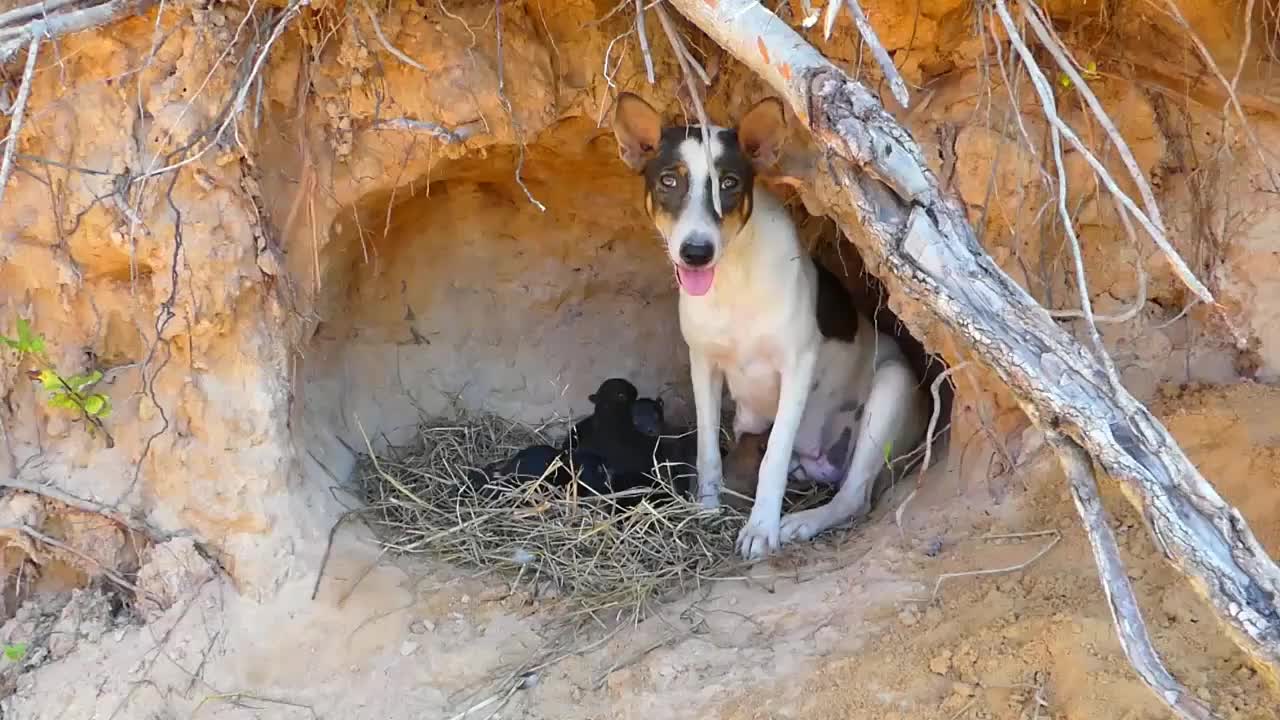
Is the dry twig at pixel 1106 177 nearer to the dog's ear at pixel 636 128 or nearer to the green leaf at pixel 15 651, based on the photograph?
the dog's ear at pixel 636 128

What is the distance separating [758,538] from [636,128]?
1546mm

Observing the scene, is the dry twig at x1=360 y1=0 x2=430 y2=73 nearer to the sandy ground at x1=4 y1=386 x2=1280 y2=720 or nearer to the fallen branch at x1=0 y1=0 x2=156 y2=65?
the fallen branch at x1=0 y1=0 x2=156 y2=65

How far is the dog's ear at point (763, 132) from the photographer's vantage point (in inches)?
154

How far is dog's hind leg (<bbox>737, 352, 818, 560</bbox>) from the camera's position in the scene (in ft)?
13.5

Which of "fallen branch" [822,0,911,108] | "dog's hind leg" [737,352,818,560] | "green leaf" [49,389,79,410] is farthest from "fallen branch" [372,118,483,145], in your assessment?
"fallen branch" [822,0,911,108]

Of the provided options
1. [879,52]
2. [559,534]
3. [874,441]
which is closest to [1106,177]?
[879,52]

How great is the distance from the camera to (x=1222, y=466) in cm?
313

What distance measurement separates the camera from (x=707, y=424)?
463cm

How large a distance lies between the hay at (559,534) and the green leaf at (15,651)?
119cm

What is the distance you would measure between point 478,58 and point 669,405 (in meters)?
2.17

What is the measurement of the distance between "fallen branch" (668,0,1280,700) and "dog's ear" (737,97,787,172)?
118 centimetres

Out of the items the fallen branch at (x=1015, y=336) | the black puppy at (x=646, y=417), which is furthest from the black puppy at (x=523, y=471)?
the fallen branch at (x=1015, y=336)

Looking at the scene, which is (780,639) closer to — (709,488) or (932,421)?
(932,421)

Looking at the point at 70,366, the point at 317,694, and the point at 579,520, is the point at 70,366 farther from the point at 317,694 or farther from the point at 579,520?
the point at 579,520
